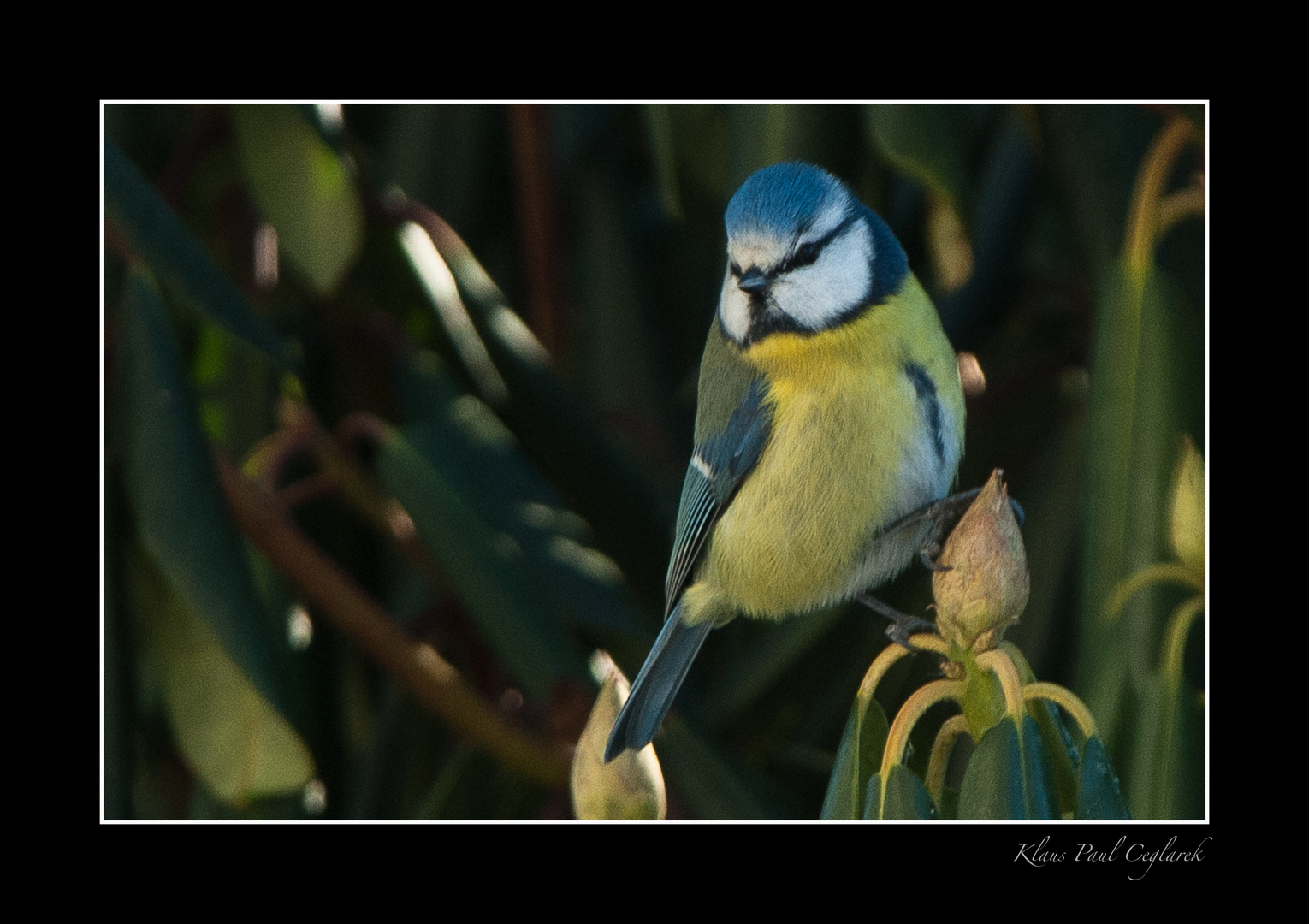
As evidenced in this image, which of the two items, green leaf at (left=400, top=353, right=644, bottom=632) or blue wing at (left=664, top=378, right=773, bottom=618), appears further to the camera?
green leaf at (left=400, top=353, right=644, bottom=632)

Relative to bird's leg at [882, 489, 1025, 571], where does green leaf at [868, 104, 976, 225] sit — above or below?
Result: above

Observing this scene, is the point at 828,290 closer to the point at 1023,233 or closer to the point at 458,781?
the point at 1023,233

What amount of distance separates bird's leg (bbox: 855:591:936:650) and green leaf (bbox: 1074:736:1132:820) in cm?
12

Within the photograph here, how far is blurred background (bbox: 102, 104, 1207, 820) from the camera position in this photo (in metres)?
0.98

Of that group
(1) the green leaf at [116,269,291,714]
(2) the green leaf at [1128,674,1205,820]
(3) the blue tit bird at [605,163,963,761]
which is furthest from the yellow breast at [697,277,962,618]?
(1) the green leaf at [116,269,291,714]

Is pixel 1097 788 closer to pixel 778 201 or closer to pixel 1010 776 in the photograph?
pixel 1010 776

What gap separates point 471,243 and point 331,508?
0.91ft

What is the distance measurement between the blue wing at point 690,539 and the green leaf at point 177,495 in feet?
0.94

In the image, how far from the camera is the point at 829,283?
0.90m

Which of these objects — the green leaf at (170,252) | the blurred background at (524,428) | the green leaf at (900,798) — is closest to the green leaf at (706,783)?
the blurred background at (524,428)

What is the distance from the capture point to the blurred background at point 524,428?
98 cm

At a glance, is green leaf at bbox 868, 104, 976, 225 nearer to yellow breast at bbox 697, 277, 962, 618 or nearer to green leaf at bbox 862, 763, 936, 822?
yellow breast at bbox 697, 277, 962, 618

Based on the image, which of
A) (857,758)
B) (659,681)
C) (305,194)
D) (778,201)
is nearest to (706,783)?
(659,681)

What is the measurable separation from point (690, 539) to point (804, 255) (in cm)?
22
